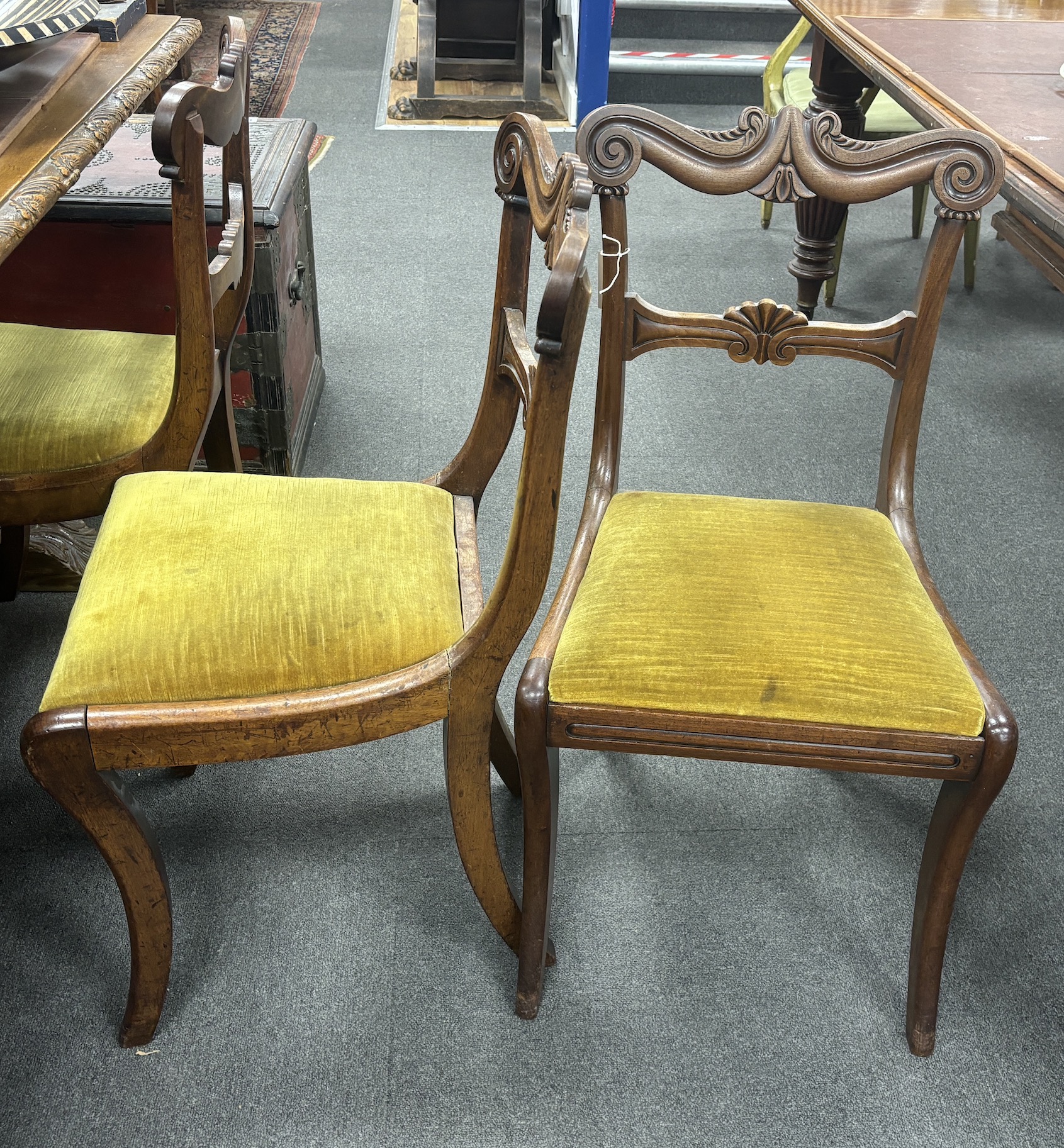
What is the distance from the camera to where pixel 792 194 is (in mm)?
1187

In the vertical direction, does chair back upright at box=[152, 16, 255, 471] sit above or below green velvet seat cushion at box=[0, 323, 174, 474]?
above

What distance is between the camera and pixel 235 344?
183 centimetres

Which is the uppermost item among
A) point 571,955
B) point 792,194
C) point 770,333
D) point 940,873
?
point 792,194

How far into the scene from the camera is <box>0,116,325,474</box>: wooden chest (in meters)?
1.72

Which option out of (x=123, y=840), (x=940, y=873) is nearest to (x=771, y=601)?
(x=940, y=873)

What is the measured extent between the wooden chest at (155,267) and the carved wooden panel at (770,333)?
0.76 meters

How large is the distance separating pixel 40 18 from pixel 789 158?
2.88 feet

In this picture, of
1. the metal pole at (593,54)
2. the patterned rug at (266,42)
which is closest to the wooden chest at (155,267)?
the metal pole at (593,54)

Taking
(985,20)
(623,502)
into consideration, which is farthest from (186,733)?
(985,20)

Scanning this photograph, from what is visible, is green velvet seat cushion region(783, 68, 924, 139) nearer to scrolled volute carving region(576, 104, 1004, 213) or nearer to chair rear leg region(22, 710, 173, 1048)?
scrolled volute carving region(576, 104, 1004, 213)

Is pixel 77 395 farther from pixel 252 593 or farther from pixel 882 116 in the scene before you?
pixel 882 116

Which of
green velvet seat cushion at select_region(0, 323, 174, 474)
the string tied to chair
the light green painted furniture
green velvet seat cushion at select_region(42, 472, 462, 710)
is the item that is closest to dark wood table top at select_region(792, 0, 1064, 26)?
the light green painted furniture

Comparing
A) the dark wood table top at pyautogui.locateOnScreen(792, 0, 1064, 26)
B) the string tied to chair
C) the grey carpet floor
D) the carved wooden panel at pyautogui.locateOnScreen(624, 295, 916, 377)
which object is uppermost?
the dark wood table top at pyautogui.locateOnScreen(792, 0, 1064, 26)

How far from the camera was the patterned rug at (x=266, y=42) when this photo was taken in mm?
4312
